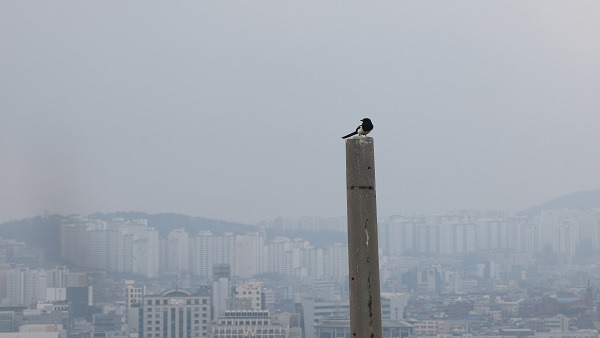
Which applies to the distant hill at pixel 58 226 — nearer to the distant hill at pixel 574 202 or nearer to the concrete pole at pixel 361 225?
the distant hill at pixel 574 202

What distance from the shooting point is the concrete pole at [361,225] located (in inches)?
96.1

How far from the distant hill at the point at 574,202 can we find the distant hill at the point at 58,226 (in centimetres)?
1627

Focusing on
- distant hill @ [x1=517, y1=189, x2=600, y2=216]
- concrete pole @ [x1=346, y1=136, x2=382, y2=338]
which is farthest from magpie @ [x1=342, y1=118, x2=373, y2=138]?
distant hill @ [x1=517, y1=189, x2=600, y2=216]

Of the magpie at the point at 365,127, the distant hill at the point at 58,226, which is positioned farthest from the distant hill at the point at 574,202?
the magpie at the point at 365,127

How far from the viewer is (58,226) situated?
2312 inches

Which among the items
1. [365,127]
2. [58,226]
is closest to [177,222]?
[58,226]

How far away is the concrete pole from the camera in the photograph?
2.44 metres

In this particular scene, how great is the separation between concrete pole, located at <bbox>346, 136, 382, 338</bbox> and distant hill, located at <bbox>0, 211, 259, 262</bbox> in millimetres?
54418

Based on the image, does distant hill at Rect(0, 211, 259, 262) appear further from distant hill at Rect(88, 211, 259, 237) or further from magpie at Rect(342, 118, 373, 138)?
magpie at Rect(342, 118, 373, 138)

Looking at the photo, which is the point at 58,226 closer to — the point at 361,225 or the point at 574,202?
the point at 574,202

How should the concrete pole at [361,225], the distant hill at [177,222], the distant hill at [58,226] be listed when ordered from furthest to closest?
the distant hill at [177,222], the distant hill at [58,226], the concrete pole at [361,225]

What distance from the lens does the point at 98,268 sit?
61094 millimetres

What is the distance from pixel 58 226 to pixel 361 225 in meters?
57.8

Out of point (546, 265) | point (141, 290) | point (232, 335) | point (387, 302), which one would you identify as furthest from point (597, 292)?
point (141, 290)
